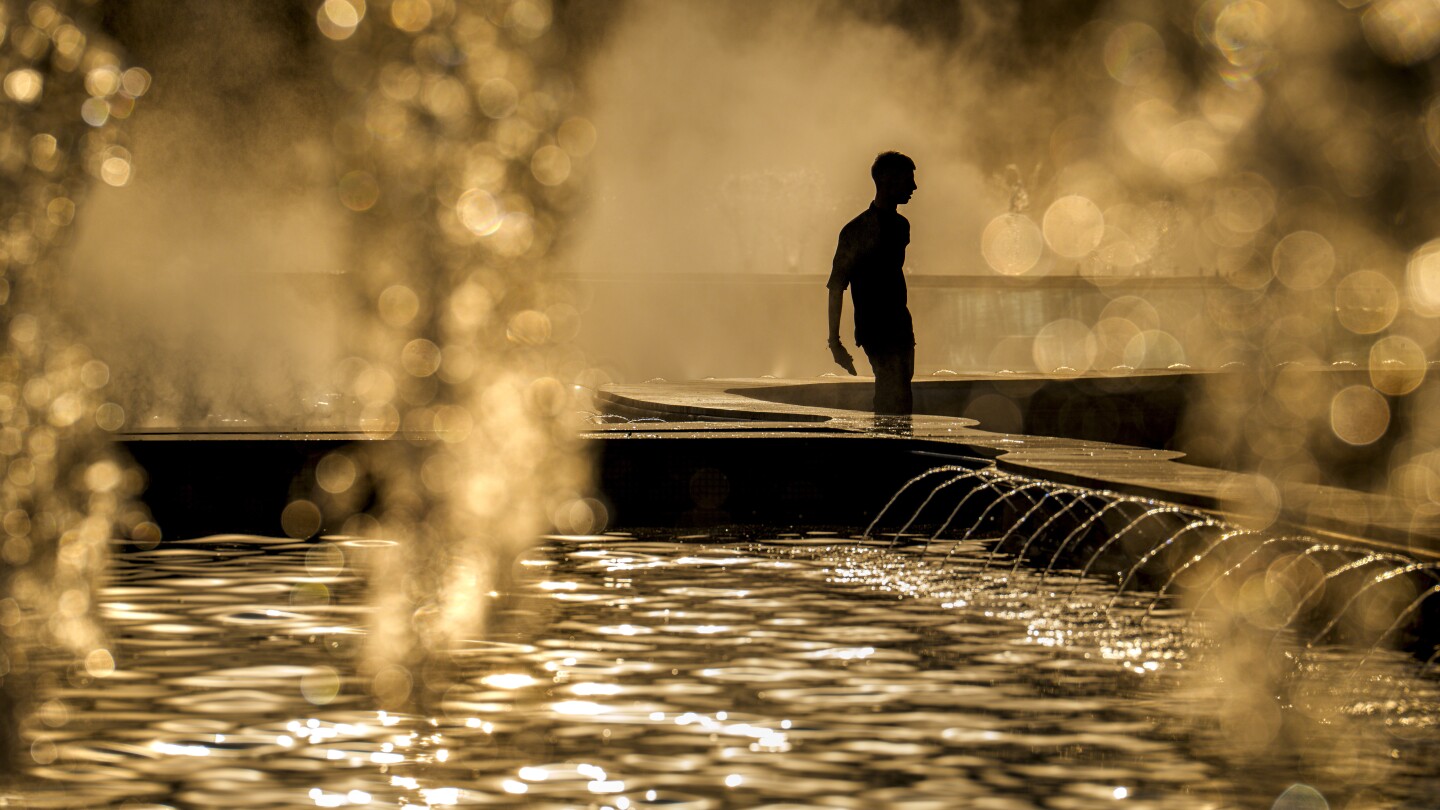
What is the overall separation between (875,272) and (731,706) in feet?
17.9

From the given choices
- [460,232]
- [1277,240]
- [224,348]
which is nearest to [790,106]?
[224,348]

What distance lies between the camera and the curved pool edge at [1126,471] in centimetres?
485

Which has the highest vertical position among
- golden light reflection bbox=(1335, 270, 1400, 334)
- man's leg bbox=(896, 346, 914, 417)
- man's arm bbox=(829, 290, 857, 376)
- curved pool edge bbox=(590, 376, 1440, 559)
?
golden light reflection bbox=(1335, 270, 1400, 334)

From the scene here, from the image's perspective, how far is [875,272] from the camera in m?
9.59

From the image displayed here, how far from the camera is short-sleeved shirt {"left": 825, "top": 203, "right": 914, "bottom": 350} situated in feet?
31.4

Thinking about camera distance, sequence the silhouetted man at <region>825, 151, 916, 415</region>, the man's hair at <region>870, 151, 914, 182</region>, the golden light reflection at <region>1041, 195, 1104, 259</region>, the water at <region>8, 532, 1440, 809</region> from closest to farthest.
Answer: the water at <region>8, 532, 1440, 809</region>, the man's hair at <region>870, 151, 914, 182</region>, the silhouetted man at <region>825, 151, 916, 415</region>, the golden light reflection at <region>1041, 195, 1104, 259</region>

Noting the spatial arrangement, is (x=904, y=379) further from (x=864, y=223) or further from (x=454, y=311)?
(x=454, y=311)

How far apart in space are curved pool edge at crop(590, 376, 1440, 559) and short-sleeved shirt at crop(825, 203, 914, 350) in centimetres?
49

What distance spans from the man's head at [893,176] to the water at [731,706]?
11.1 feet

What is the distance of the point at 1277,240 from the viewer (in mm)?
43750

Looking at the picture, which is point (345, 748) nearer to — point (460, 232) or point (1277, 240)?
point (460, 232)

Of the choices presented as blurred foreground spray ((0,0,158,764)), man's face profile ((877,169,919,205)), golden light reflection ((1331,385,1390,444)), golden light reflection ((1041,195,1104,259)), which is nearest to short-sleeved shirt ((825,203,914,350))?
man's face profile ((877,169,919,205))

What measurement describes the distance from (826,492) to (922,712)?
4299 millimetres

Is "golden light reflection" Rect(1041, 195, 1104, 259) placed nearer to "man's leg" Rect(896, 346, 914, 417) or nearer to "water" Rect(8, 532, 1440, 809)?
"man's leg" Rect(896, 346, 914, 417)
